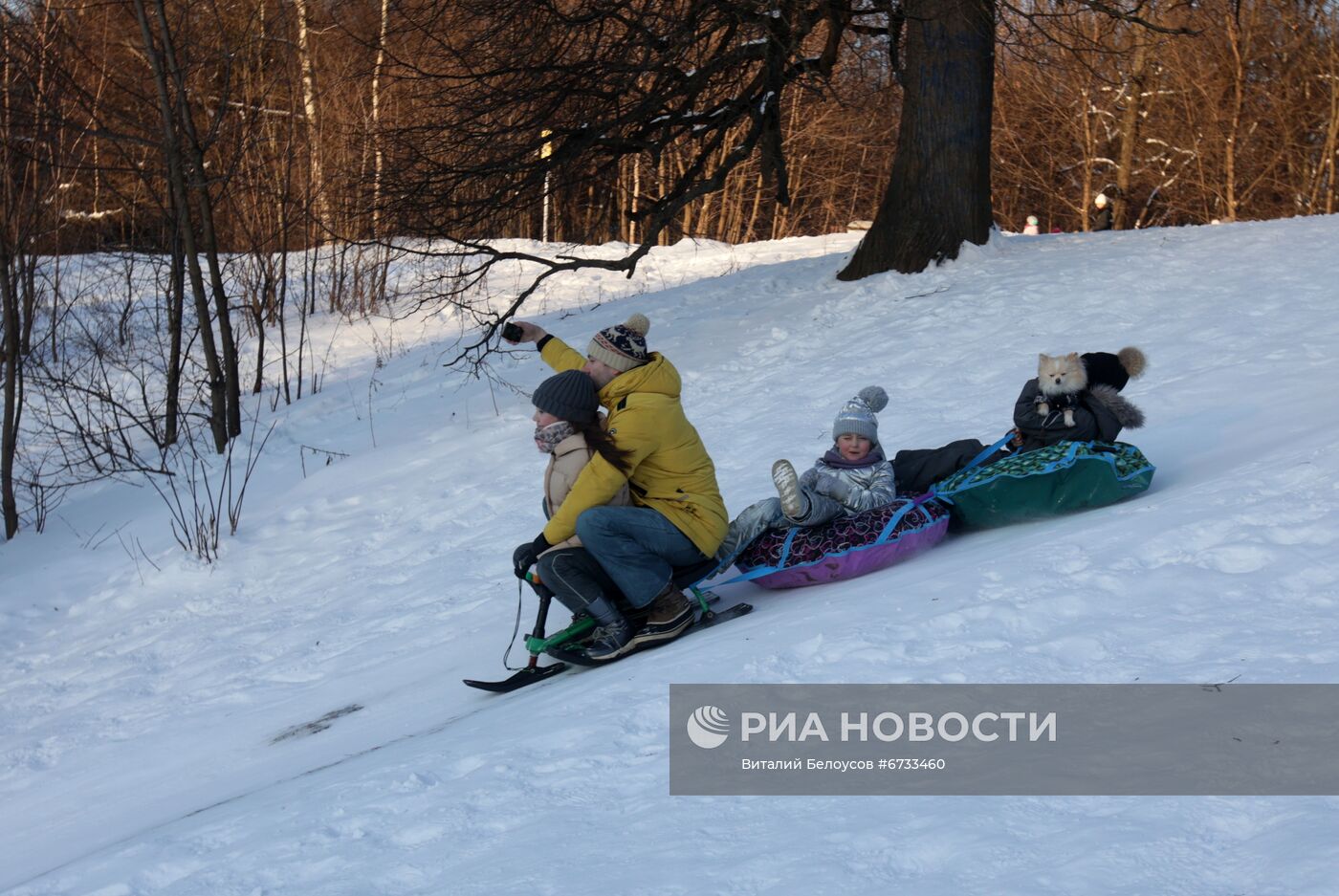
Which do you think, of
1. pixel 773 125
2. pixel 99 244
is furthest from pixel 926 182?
pixel 99 244

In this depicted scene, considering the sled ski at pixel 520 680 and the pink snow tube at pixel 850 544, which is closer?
the sled ski at pixel 520 680

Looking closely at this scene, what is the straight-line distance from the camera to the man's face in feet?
17.7

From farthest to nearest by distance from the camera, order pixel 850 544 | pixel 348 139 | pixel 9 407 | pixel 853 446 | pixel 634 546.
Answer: pixel 348 139, pixel 9 407, pixel 853 446, pixel 850 544, pixel 634 546

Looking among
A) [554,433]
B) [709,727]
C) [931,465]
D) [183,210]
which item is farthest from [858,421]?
[183,210]

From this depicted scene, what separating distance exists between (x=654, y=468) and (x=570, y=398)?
49 centimetres

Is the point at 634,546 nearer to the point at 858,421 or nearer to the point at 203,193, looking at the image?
the point at 858,421

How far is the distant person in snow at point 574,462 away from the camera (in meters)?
5.14

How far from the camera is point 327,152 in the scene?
628 inches

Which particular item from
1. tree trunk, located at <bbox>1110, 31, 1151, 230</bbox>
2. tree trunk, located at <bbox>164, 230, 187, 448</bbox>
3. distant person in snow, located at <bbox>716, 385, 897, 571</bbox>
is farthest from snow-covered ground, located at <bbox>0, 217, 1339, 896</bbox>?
tree trunk, located at <bbox>1110, 31, 1151, 230</bbox>

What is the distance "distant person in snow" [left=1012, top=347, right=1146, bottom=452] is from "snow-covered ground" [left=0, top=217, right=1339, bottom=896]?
379mm

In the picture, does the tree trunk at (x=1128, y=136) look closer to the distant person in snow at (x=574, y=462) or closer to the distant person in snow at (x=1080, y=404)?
the distant person in snow at (x=1080, y=404)

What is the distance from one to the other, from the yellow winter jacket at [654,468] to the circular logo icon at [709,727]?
58.1 inches

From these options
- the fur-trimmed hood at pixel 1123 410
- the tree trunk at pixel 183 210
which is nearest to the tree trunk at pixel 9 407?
the tree trunk at pixel 183 210

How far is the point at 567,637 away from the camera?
528 cm
